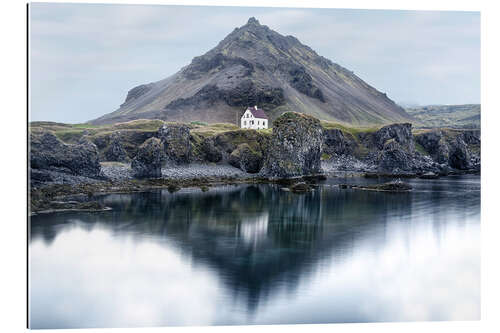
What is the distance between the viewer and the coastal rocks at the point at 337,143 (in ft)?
196

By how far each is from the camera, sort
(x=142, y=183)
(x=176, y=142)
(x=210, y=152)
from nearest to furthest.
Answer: (x=142, y=183)
(x=176, y=142)
(x=210, y=152)

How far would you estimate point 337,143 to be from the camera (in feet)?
201

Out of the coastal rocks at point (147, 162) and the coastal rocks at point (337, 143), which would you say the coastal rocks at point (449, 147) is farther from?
the coastal rocks at point (147, 162)

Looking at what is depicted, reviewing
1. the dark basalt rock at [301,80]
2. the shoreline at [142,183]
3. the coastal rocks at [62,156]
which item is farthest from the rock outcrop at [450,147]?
the dark basalt rock at [301,80]

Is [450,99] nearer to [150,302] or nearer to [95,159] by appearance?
[150,302]

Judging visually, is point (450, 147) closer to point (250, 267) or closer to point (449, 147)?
point (449, 147)

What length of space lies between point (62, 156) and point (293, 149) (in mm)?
21900

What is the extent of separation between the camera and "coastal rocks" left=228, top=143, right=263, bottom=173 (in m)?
46.9

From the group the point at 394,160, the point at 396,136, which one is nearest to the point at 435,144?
the point at 394,160

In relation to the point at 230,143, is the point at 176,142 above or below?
below

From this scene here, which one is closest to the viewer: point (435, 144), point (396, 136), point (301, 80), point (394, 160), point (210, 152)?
point (210, 152)

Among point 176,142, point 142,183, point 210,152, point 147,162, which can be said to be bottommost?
point 142,183

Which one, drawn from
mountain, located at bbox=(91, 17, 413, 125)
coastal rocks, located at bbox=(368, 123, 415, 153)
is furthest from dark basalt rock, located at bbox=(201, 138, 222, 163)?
mountain, located at bbox=(91, 17, 413, 125)
